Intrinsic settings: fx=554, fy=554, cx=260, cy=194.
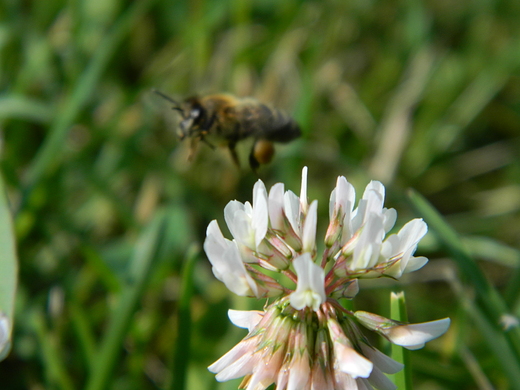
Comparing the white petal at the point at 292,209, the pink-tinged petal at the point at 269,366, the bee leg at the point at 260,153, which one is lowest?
the pink-tinged petal at the point at 269,366

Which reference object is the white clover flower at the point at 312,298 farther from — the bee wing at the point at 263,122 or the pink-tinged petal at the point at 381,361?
the bee wing at the point at 263,122

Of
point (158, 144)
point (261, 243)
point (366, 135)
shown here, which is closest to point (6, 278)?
point (261, 243)

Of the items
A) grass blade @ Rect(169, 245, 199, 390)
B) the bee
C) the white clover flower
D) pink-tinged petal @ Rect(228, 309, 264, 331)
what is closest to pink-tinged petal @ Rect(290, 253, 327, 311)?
the white clover flower

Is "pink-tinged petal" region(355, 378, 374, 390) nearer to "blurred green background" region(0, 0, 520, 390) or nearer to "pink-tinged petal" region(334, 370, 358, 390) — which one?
"pink-tinged petal" region(334, 370, 358, 390)

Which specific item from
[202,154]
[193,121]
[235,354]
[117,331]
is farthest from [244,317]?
[202,154]

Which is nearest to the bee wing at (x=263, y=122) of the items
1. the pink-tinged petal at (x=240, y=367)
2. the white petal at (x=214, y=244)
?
the white petal at (x=214, y=244)

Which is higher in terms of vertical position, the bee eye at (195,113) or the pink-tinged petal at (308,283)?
the bee eye at (195,113)

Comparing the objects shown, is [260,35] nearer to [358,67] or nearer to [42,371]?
[358,67]
